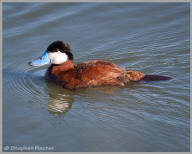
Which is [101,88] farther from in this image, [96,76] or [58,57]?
[58,57]

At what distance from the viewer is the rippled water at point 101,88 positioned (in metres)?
5.19

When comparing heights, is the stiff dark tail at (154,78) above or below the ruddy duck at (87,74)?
below

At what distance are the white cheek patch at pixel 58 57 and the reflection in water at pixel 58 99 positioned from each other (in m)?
0.43

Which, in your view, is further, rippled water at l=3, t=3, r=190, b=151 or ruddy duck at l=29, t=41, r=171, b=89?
ruddy duck at l=29, t=41, r=171, b=89

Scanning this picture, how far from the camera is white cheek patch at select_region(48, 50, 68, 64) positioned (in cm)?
704

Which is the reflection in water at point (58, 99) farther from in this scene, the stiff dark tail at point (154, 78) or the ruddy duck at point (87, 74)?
the stiff dark tail at point (154, 78)

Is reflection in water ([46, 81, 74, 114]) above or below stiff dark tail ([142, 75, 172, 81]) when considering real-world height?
below

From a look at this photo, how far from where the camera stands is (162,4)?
31.5 feet

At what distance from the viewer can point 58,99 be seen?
6.50 meters

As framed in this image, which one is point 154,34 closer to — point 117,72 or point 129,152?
point 117,72

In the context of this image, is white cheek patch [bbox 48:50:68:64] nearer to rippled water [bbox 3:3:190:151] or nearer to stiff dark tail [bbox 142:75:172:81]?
rippled water [bbox 3:3:190:151]

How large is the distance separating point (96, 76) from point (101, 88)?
23cm

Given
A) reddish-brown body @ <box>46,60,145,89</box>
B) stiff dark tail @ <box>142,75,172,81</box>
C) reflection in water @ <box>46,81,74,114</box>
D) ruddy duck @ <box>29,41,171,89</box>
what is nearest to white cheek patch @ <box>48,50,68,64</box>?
ruddy duck @ <box>29,41,171,89</box>

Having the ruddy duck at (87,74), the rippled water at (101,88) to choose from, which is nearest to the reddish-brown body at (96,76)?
the ruddy duck at (87,74)
